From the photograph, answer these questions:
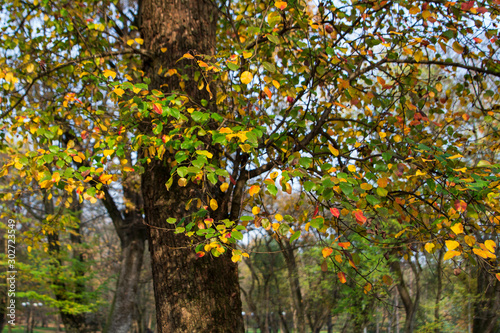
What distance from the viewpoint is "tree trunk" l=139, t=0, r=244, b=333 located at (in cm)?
224

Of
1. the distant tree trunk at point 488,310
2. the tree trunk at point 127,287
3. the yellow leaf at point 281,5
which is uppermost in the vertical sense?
the yellow leaf at point 281,5

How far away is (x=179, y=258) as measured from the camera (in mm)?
2330

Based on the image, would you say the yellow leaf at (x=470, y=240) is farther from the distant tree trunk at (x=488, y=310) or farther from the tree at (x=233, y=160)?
the distant tree trunk at (x=488, y=310)

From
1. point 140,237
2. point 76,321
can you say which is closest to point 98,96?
point 140,237

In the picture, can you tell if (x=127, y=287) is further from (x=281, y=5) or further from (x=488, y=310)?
(x=488, y=310)

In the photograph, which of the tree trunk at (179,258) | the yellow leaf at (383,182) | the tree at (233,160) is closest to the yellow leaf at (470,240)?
the tree at (233,160)

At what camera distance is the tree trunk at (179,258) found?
88.1 inches

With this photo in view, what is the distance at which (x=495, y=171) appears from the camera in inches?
71.0

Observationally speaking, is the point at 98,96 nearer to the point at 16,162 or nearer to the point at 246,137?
the point at 16,162

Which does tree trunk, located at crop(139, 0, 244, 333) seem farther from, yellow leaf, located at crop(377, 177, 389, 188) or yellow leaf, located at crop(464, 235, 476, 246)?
yellow leaf, located at crop(464, 235, 476, 246)

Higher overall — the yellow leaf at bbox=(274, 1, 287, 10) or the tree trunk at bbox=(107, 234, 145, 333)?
the yellow leaf at bbox=(274, 1, 287, 10)

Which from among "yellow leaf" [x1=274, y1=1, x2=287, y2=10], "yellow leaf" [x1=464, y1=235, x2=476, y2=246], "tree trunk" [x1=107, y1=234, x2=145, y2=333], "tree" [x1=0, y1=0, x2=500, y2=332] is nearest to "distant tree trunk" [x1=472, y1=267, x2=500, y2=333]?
"tree" [x1=0, y1=0, x2=500, y2=332]

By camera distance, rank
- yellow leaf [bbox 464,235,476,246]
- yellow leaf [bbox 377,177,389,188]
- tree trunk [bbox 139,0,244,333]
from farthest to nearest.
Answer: tree trunk [bbox 139,0,244,333], yellow leaf [bbox 377,177,389,188], yellow leaf [bbox 464,235,476,246]

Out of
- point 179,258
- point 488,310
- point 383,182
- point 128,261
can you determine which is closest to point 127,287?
point 128,261
